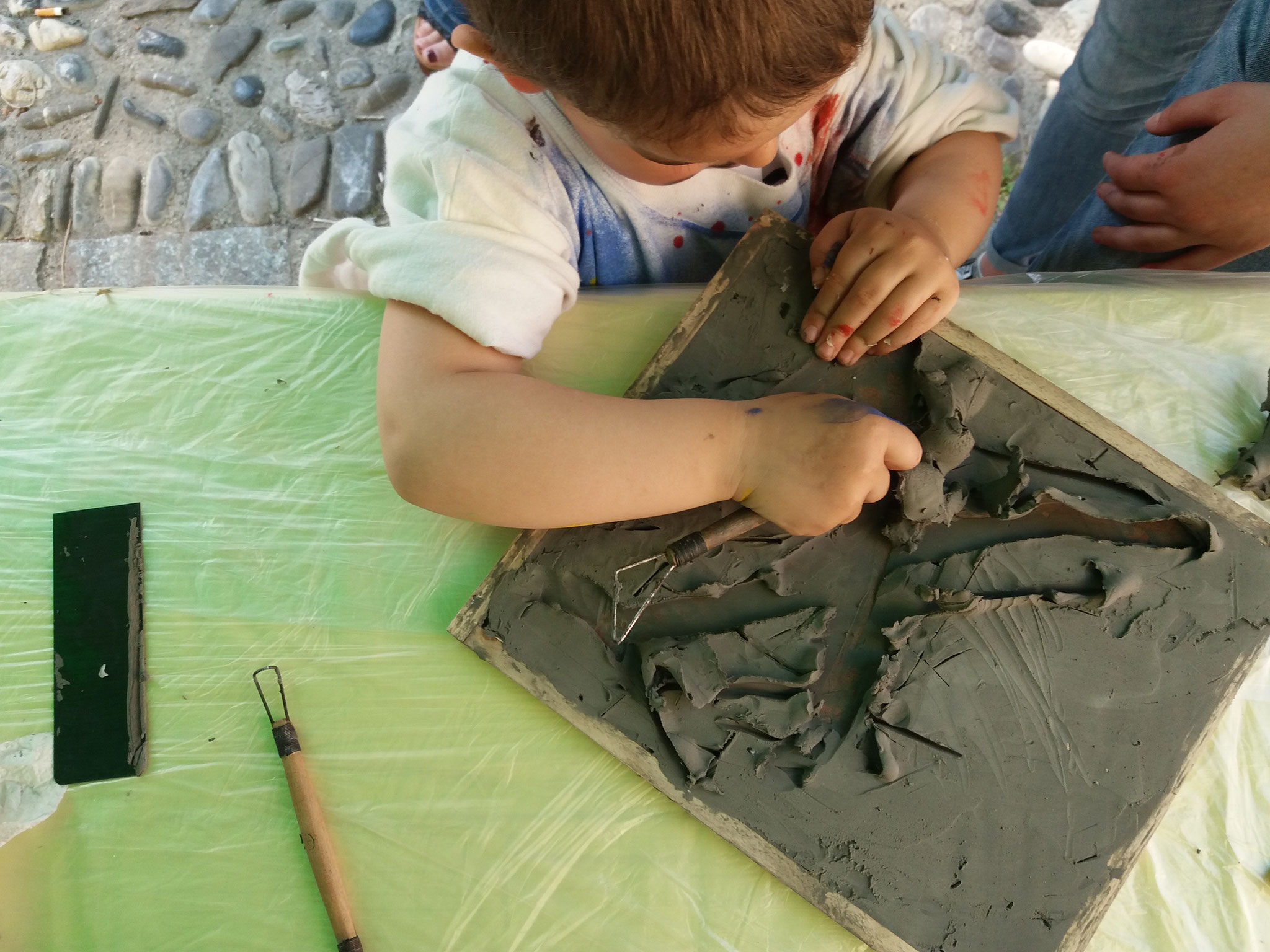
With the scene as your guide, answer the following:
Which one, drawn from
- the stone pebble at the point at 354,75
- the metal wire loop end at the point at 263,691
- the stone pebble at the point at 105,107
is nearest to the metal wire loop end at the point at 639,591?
the metal wire loop end at the point at 263,691

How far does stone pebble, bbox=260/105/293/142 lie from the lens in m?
1.49

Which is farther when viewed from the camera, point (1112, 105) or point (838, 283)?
point (1112, 105)

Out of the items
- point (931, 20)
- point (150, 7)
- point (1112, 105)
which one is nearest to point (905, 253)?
point (1112, 105)

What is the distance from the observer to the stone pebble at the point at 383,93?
4.93ft

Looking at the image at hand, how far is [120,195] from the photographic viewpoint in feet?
4.81

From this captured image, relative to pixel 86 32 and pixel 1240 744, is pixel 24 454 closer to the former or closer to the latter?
pixel 86 32

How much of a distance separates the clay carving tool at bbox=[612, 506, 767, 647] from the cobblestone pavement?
3.29ft

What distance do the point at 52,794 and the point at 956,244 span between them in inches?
44.1

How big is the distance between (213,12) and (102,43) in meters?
0.22

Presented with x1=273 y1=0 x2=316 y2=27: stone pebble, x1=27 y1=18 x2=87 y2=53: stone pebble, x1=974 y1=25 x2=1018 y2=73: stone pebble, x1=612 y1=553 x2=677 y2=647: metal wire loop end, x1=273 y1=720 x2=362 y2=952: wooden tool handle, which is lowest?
x1=273 y1=720 x2=362 y2=952: wooden tool handle

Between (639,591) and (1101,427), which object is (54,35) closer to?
(639,591)

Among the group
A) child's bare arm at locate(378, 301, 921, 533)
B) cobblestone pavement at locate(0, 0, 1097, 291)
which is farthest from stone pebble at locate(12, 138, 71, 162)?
child's bare arm at locate(378, 301, 921, 533)

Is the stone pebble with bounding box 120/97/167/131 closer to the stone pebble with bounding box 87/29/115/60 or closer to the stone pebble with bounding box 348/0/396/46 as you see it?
the stone pebble with bounding box 87/29/115/60

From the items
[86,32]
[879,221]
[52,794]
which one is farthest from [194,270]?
[879,221]
